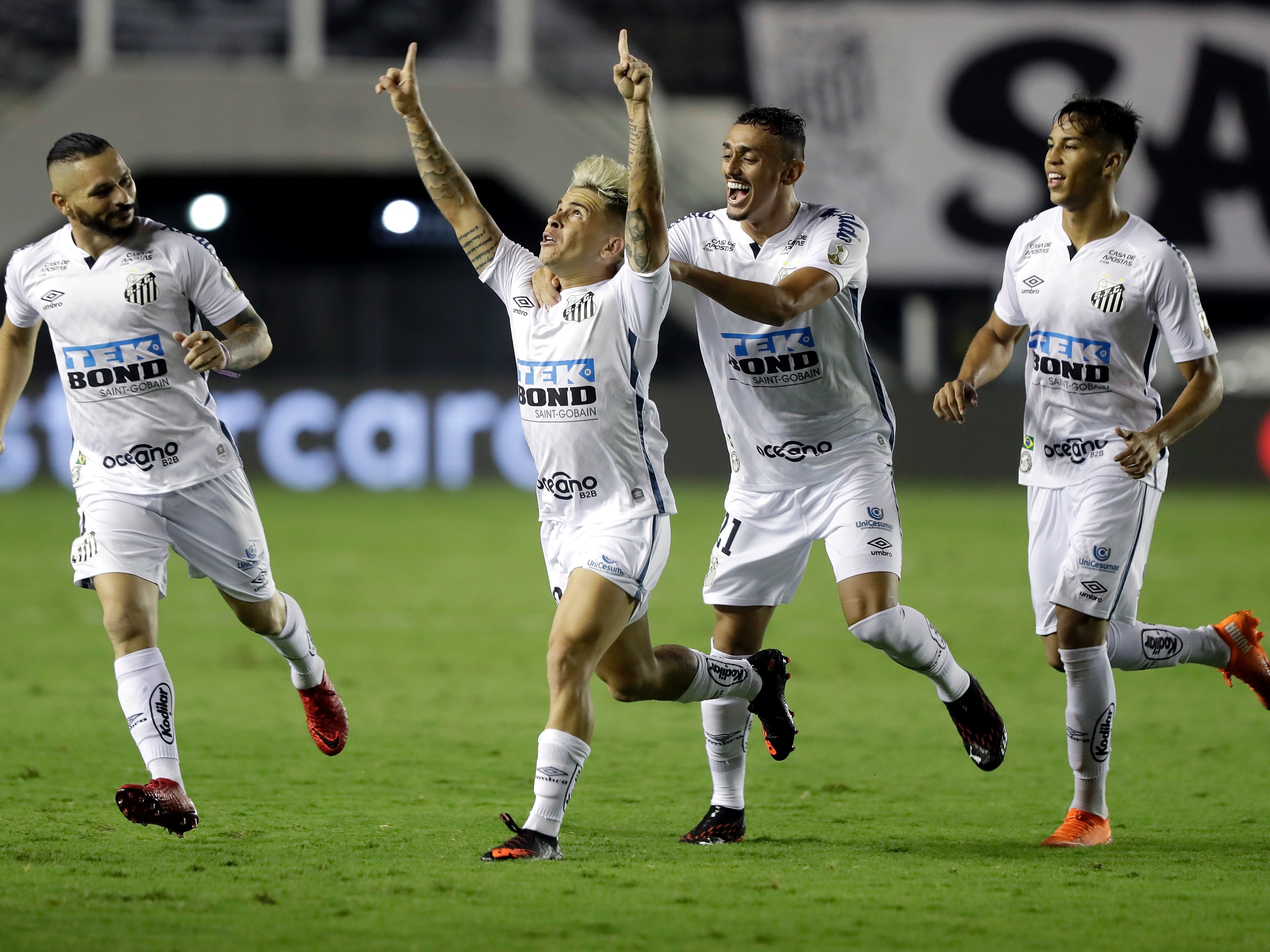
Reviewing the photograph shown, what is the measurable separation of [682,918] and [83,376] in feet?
9.23

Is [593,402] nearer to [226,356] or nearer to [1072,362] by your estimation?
[226,356]

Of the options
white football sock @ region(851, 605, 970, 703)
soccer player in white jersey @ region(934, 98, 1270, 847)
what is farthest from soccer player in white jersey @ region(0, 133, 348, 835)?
soccer player in white jersey @ region(934, 98, 1270, 847)

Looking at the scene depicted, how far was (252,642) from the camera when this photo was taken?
1047cm

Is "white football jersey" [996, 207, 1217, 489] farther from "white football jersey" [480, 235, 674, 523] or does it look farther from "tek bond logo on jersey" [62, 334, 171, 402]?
"tek bond logo on jersey" [62, 334, 171, 402]

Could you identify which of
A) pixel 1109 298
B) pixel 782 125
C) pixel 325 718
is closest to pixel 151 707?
pixel 325 718

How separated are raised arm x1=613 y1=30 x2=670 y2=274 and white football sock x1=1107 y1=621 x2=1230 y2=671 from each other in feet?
7.07

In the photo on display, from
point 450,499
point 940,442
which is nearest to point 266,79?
point 450,499

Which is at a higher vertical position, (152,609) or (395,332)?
(395,332)

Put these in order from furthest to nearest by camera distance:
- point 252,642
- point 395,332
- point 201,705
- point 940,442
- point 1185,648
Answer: point 395,332 → point 940,442 → point 252,642 → point 201,705 → point 1185,648

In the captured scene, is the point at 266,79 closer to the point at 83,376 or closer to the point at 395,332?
the point at 395,332

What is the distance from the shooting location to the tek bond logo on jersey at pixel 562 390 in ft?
17.0

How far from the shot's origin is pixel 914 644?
18.0ft

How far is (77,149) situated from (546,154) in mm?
Result: 17366

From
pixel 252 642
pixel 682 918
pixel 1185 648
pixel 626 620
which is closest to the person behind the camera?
pixel 682 918
